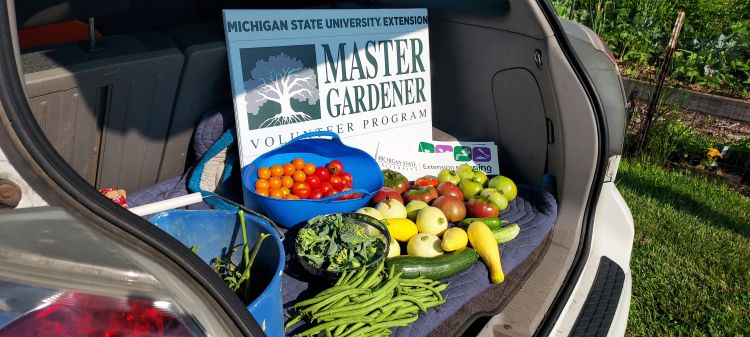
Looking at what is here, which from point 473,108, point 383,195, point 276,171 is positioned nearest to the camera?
point 276,171

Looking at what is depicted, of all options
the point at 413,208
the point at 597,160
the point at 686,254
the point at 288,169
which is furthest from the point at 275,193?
the point at 686,254

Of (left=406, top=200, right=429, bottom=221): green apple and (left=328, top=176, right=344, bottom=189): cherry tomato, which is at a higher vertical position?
(left=328, top=176, right=344, bottom=189): cherry tomato

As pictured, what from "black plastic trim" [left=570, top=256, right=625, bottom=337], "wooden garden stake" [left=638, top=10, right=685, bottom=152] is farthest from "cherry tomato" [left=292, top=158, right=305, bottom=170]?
"wooden garden stake" [left=638, top=10, right=685, bottom=152]

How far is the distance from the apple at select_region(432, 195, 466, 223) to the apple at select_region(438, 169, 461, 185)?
0.95 ft

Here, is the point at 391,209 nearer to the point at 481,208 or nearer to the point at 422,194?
the point at 422,194

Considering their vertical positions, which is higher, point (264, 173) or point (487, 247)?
point (264, 173)

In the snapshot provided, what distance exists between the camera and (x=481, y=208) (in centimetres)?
298

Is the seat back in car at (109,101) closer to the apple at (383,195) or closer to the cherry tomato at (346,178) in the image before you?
the cherry tomato at (346,178)

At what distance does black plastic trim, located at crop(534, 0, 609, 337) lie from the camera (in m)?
2.44

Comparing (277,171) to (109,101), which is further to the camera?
(277,171)

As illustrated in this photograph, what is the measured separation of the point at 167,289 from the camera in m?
1.10

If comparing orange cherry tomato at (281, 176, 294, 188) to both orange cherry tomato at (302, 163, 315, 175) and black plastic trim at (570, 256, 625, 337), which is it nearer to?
orange cherry tomato at (302, 163, 315, 175)

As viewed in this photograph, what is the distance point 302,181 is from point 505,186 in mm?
1011

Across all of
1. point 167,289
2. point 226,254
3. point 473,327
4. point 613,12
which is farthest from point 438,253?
point 613,12
